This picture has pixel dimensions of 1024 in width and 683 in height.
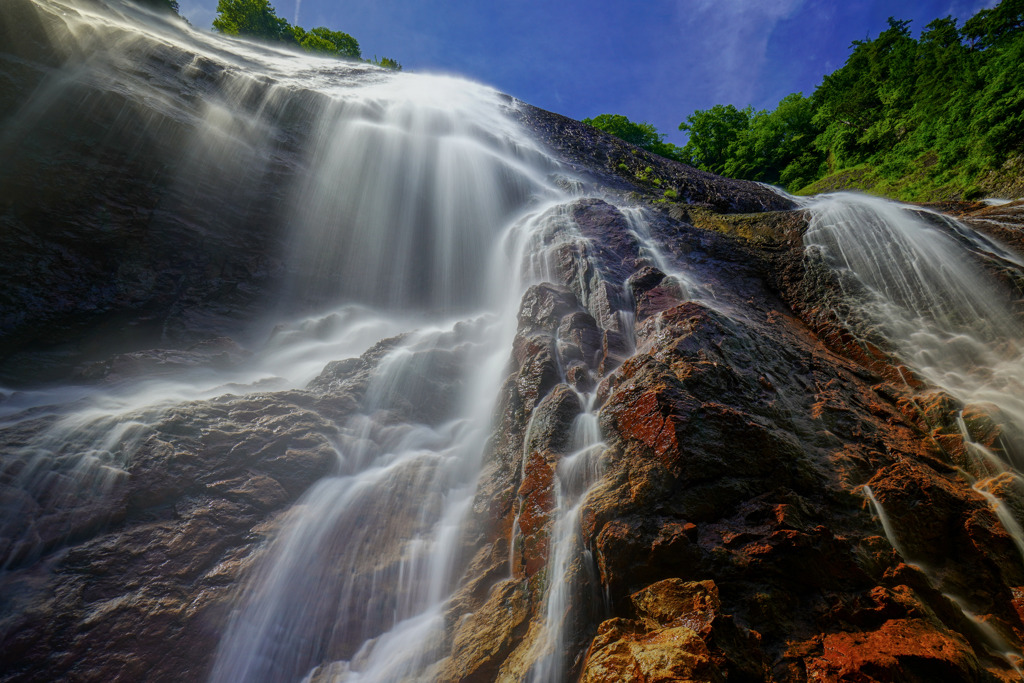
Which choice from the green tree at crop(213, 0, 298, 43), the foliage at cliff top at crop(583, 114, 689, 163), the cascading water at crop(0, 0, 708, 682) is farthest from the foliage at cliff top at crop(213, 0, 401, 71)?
the foliage at cliff top at crop(583, 114, 689, 163)

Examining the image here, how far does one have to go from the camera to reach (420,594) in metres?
4.52

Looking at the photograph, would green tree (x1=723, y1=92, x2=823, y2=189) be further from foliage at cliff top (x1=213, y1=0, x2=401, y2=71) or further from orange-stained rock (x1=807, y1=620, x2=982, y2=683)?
orange-stained rock (x1=807, y1=620, x2=982, y2=683)

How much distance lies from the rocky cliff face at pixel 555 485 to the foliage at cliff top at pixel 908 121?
26.4ft

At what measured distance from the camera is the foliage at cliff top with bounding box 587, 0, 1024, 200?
459 inches

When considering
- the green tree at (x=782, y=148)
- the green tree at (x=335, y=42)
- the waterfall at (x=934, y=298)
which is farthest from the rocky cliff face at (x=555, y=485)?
the green tree at (x=335, y=42)

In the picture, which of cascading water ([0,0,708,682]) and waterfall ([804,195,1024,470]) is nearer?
cascading water ([0,0,708,682])

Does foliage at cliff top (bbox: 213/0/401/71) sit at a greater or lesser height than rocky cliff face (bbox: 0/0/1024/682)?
greater

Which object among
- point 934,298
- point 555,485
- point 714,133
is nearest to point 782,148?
point 714,133

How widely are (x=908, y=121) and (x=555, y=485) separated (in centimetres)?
2422

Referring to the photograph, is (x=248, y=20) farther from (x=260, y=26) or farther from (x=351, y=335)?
(x=351, y=335)

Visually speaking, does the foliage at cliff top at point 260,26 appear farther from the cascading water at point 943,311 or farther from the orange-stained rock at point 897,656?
the orange-stained rock at point 897,656

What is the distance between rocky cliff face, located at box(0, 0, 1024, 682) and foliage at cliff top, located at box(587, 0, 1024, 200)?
26.4ft

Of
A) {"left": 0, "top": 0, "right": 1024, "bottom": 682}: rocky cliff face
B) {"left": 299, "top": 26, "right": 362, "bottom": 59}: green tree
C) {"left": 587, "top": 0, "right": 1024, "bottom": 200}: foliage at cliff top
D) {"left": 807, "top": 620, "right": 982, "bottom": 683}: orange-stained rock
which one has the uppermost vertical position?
{"left": 299, "top": 26, "right": 362, "bottom": 59}: green tree

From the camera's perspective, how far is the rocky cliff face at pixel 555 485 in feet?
9.46
